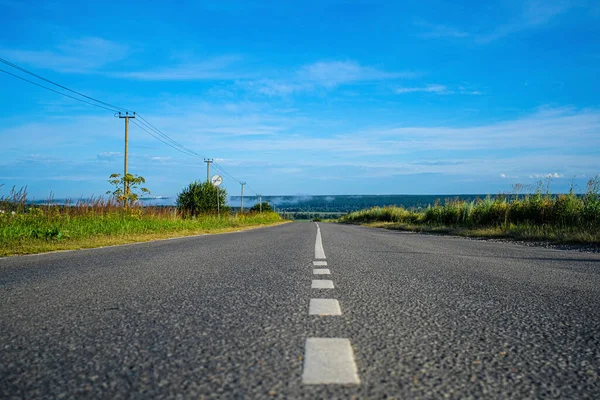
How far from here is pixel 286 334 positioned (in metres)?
2.71

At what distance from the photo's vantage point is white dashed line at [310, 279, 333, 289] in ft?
14.5

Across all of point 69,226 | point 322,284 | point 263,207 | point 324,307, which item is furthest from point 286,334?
point 263,207

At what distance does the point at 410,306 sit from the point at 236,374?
192cm

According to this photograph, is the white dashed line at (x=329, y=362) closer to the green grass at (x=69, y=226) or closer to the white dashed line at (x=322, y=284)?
the white dashed line at (x=322, y=284)

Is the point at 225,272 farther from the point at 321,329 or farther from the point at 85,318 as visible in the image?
the point at 321,329

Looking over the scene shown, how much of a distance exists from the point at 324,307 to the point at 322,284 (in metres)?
1.13

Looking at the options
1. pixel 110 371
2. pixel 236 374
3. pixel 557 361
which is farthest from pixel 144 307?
pixel 557 361

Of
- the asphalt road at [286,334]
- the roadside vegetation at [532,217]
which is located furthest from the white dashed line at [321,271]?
the roadside vegetation at [532,217]

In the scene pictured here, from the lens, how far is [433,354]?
2373 millimetres

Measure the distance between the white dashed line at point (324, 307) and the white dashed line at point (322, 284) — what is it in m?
0.68

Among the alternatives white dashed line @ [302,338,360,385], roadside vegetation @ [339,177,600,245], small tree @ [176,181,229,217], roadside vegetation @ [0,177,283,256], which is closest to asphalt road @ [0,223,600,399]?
white dashed line @ [302,338,360,385]

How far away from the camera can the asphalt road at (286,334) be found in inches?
76.7

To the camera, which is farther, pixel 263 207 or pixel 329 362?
pixel 263 207

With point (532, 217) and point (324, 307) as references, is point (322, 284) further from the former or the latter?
point (532, 217)
